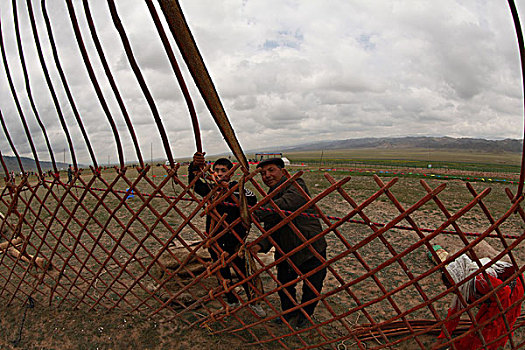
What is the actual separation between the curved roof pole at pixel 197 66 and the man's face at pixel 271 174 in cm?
40

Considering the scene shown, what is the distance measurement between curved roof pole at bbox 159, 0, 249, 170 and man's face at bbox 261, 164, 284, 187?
0.40 metres

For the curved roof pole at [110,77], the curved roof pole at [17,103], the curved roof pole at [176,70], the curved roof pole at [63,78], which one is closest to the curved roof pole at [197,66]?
the curved roof pole at [176,70]

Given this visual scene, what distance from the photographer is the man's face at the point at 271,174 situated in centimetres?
204

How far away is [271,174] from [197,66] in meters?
0.85

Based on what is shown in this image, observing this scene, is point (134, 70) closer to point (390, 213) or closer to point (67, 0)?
point (67, 0)

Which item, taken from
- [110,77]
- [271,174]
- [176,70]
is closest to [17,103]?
[110,77]

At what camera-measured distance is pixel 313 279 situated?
7.45ft

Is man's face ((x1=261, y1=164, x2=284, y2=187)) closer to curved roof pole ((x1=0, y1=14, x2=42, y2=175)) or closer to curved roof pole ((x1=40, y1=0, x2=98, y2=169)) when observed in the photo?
curved roof pole ((x1=40, y1=0, x2=98, y2=169))

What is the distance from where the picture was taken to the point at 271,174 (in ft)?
6.69

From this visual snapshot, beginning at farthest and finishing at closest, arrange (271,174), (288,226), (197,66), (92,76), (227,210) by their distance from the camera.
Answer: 1. (227,210)
2. (288,226)
3. (271,174)
4. (92,76)
5. (197,66)

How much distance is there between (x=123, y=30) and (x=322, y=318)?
271 cm

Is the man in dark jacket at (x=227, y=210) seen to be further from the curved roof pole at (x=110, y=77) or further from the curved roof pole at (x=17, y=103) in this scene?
the curved roof pole at (x=17, y=103)

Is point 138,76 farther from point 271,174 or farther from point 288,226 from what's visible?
point 288,226

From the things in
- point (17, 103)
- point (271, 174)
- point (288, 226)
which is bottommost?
point (288, 226)
